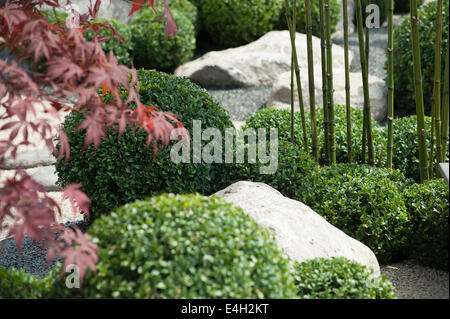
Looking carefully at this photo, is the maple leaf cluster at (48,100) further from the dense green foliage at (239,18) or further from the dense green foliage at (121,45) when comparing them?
the dense green foliage at (239,18)

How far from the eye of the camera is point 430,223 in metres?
2.50

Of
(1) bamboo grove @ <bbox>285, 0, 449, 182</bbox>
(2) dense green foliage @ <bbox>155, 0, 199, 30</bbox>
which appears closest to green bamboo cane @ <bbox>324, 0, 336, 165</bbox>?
(1) bamboo grove @ <bbox>285, 0, 449, 182</bbox>

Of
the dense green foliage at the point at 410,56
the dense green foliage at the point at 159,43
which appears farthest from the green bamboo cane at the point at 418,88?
the dense green foliage at the point at 159,43

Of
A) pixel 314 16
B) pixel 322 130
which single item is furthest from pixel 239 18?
pixel 322 130

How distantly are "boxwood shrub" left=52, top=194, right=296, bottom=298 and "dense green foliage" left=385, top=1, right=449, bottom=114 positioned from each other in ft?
Result: 11.9

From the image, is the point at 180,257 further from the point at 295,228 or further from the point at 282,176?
the point at 282,176

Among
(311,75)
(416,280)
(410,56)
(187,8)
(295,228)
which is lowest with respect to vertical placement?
(416,280)

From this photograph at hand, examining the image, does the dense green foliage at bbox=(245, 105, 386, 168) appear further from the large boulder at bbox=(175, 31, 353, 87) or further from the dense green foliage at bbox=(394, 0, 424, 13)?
the dense green foliage at bbox=(394, 0, 424, 13)

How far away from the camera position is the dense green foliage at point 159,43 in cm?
627

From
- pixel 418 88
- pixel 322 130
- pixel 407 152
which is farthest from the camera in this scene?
pixel 322 130

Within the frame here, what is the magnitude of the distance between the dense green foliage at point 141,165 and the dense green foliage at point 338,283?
34.2 inches

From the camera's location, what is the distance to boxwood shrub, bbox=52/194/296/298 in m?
1.64

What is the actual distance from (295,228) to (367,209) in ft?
1.97
